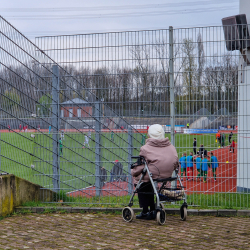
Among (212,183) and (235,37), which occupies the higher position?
(235,37)

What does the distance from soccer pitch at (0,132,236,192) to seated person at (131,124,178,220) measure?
2.93 ft

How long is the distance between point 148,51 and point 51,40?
2.00 meters

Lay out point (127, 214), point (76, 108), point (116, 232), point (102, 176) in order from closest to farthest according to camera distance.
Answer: point (116, 232), point (127, 214), point (102, 176), point (76, 108)

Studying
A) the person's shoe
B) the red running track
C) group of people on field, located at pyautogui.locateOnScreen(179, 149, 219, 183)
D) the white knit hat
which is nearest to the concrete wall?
the red running track

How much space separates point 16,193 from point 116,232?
2339 millimetres

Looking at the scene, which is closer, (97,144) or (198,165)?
(198,165)

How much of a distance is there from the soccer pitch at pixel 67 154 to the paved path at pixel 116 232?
104 cm

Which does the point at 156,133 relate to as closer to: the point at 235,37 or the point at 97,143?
the point at 97,143

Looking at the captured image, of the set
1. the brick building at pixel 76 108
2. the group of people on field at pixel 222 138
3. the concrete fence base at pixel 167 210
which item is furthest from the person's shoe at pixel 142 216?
the brick building at pixel 76 108

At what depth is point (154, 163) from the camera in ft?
21.1

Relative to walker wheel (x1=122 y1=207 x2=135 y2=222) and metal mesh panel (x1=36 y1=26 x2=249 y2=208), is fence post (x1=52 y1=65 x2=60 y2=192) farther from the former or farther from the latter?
walker wheel (x1=122 y1=207 x2=135 y2=222)

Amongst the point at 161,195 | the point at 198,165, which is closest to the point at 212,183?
the point at 198,165

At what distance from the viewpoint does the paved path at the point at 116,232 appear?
17.5 feet

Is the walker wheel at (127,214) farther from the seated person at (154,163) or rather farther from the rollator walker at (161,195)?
the seated person at (154,163)
